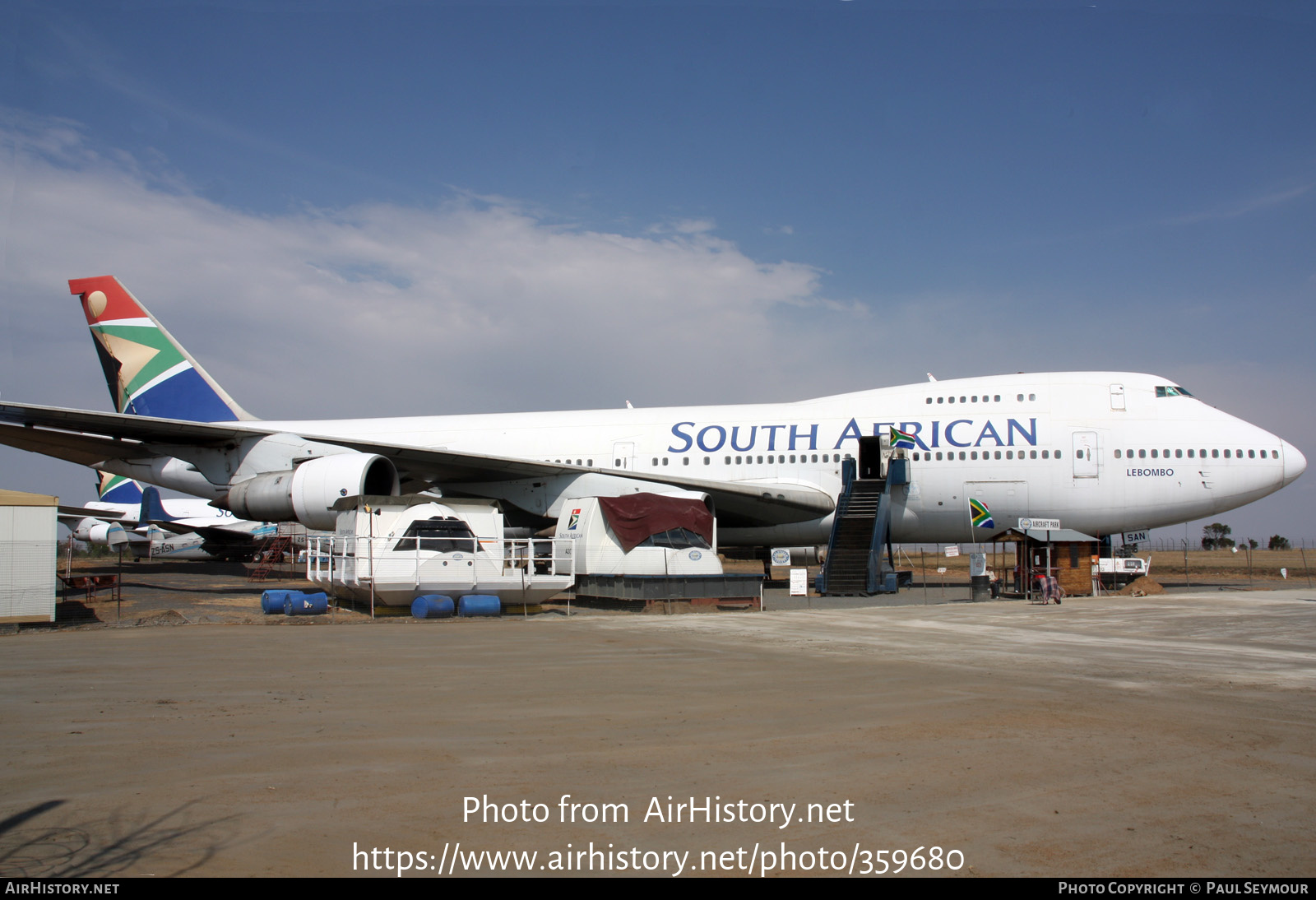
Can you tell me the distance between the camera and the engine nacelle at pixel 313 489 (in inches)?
651

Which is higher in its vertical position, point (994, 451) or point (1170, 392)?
point (1170, 392)

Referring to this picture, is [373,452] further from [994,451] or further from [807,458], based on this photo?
[994,451]

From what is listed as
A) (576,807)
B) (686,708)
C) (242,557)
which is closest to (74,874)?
(576,807)

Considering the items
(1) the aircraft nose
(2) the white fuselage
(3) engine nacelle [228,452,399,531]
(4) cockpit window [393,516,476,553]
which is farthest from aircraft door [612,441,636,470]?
(1) the aircraft nose

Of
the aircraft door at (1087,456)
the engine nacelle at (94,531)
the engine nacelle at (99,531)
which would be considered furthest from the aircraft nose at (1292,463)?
the engine nacelle at (94,531)

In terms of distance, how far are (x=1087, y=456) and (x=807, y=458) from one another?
20.1 ft

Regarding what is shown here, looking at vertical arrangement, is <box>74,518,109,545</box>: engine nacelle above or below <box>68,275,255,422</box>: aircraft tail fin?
below

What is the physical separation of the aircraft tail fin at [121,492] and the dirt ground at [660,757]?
36.7 metres

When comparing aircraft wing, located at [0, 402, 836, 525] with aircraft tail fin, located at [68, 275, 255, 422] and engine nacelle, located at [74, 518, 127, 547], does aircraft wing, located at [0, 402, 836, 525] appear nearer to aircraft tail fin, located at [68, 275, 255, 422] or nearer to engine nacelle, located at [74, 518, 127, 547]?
aircraft tail fin, located at [68, 275, 255, 422]

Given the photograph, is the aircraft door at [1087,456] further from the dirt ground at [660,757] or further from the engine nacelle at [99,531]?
the engine nacelle at [99,531]

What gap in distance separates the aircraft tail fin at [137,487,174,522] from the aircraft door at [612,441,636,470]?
23697mm

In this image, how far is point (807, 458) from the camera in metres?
20.4

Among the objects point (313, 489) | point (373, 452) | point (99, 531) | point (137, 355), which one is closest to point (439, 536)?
point (313, 489)

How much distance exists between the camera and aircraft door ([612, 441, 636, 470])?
21562mm
